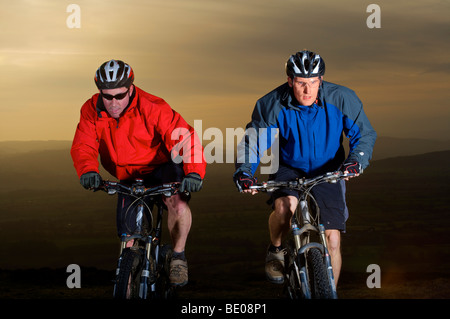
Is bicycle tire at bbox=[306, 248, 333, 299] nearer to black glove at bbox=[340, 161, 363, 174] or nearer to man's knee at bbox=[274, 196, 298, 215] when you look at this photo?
man's knee at bbox=[274, 196, 298, 215]

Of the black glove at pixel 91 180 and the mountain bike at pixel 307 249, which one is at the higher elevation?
the black glove at pixel 91 180

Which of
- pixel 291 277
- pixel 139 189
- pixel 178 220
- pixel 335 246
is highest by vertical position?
pixel 139 189

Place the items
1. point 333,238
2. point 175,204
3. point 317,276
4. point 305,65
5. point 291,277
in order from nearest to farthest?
point 317,276 → point 305,65 → point 291,277 → point 333,238 → point 175,204

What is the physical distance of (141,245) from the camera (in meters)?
5.59

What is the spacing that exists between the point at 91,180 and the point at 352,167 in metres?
2.35

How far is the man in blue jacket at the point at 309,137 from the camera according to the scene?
554 centimetres

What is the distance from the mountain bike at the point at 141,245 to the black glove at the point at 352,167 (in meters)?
1.49

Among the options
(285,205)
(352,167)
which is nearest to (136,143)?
(285,205)

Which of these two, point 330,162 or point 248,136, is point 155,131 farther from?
point 330,162

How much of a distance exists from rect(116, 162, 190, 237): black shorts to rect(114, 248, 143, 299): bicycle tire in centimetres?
24

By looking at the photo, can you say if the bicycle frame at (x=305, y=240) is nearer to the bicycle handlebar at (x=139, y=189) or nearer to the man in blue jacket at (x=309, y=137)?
the man in blue jacket at (x=309, y=137)

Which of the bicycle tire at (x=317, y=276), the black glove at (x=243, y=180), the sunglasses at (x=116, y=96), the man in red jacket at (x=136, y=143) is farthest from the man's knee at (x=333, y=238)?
the sunglasses at (x=116, y=96)

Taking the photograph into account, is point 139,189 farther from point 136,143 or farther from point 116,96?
point 116,96

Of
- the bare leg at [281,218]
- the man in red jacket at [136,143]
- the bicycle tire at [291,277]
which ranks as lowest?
the bicycle tire at [291,277]
